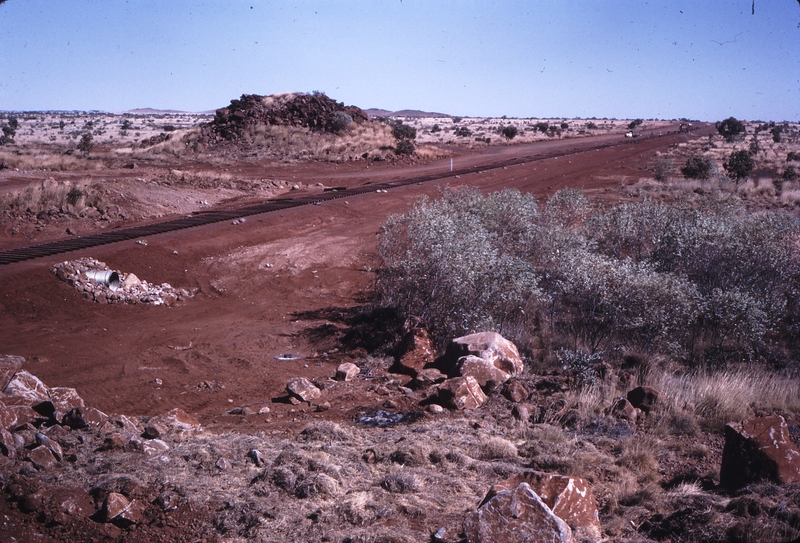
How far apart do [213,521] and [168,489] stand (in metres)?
0.49

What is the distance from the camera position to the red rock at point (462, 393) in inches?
286

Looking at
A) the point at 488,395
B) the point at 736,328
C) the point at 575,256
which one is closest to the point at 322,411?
the point at 488,395

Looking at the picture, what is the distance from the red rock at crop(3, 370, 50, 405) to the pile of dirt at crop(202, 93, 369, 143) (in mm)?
32218

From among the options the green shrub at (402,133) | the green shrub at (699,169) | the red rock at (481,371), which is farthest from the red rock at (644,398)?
the green shrub at (402,133)

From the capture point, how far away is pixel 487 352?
8.12m

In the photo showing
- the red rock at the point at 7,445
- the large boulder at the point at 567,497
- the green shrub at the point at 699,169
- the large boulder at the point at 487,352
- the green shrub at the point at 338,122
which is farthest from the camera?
the green shrub at the point at 338,122

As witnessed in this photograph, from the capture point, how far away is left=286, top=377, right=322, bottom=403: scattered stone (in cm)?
782

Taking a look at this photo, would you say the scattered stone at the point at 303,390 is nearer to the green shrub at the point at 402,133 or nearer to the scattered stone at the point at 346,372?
the scattered stone at the point at 346,372

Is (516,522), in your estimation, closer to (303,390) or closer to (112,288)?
(303,390)

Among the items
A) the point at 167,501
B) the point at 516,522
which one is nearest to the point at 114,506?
the point at 167,501

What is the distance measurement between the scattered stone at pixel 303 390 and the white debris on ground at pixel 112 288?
501cm

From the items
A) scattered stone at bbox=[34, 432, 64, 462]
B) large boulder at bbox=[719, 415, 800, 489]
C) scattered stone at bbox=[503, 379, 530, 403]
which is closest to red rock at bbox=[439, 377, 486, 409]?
scattered stone at bbox=[503, 379, 530, 403]

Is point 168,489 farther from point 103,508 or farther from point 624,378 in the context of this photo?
point 624,378

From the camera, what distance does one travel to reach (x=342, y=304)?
1248cm
